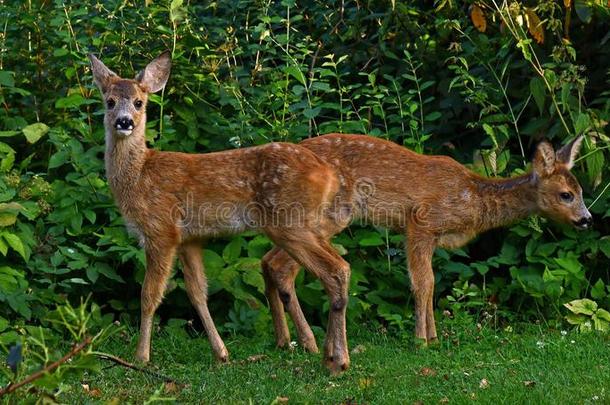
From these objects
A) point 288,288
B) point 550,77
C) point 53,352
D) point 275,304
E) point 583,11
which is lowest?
point 275,304

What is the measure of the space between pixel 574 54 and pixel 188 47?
9.87 ft

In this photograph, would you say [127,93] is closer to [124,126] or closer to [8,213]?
[124,126]

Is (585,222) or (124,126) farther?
(585,222)

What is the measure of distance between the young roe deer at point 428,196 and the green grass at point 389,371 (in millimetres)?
475

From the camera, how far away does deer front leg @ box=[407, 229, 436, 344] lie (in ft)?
25.7

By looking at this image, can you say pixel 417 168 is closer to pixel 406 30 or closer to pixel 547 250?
pixel 547 250

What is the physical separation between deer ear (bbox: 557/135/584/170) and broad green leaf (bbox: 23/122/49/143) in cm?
392

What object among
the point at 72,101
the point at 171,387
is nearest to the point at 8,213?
the point at 72,101

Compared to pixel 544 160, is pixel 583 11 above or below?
above

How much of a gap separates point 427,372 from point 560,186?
84.8 inches

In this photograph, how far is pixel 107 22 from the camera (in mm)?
9219

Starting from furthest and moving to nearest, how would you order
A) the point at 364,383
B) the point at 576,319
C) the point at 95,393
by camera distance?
the point at 576,319 → the point at 364,383 → the point at 95,393

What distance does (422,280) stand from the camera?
316 inches

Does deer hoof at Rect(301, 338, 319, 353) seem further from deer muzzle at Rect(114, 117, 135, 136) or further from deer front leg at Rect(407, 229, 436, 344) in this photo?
deer muzzle at Rect(114, 117, 135, 136)
